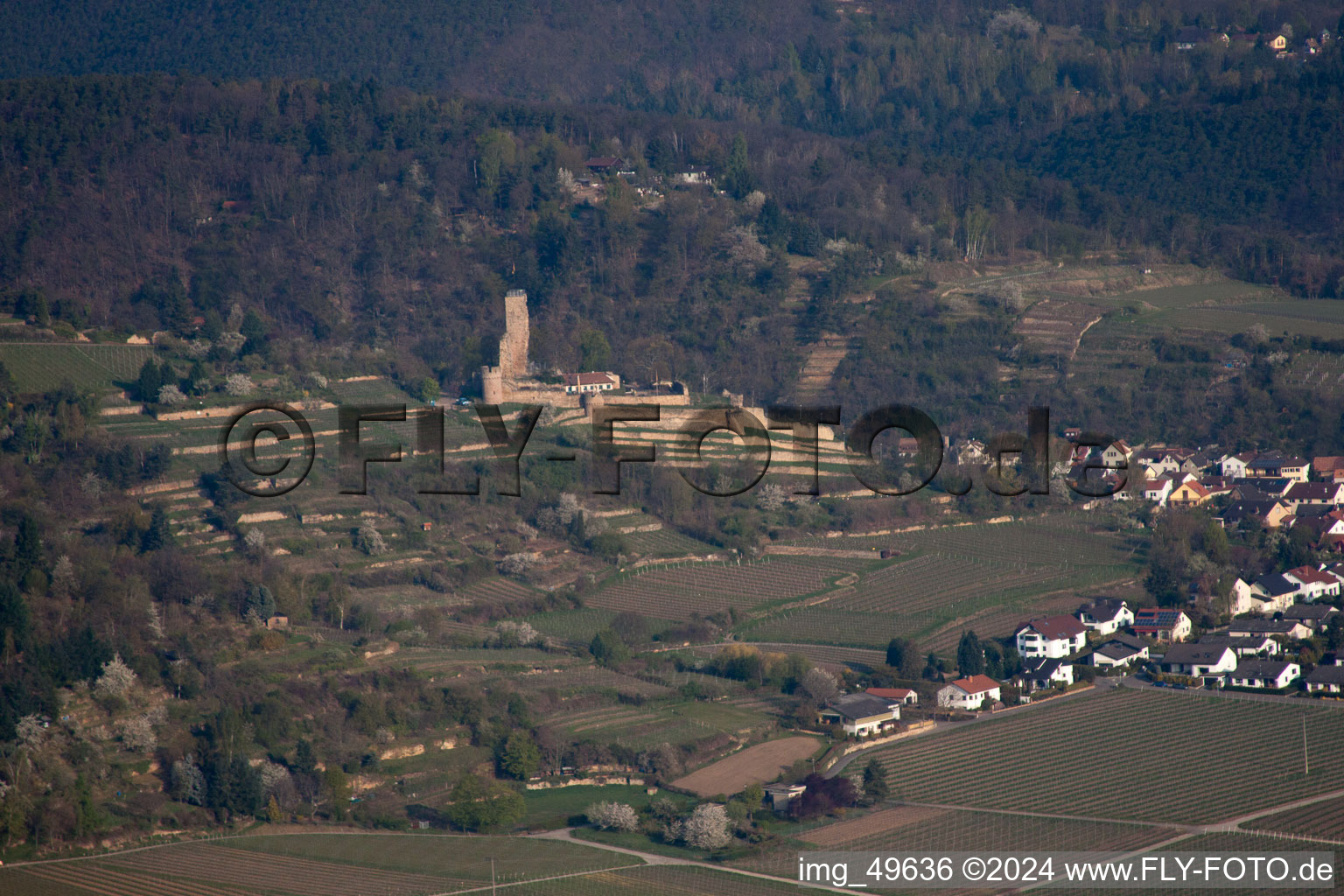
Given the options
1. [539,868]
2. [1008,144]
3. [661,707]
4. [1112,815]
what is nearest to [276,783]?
[539,868]

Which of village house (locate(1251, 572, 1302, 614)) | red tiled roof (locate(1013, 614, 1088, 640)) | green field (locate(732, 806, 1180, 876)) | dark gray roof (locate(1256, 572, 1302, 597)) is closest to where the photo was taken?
green field (locate(732, 806, 1180, 876))

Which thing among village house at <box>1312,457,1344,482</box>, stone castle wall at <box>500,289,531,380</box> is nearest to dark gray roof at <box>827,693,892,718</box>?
village house at <box>1312,457,1344,482</box>

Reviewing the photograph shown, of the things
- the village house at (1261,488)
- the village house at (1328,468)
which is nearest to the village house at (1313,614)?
the village house at (1261,488)

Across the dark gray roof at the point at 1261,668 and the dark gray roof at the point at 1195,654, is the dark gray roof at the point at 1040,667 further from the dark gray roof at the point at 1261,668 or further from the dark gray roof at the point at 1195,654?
the dark gray roof at the point at 1261,668

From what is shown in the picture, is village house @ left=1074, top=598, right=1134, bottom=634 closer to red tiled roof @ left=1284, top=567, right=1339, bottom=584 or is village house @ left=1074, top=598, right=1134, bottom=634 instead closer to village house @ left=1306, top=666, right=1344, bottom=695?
red tiled roof @ left=1284, top=567, right=1339, bottom=584

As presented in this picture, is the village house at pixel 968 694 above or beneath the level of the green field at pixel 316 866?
above
